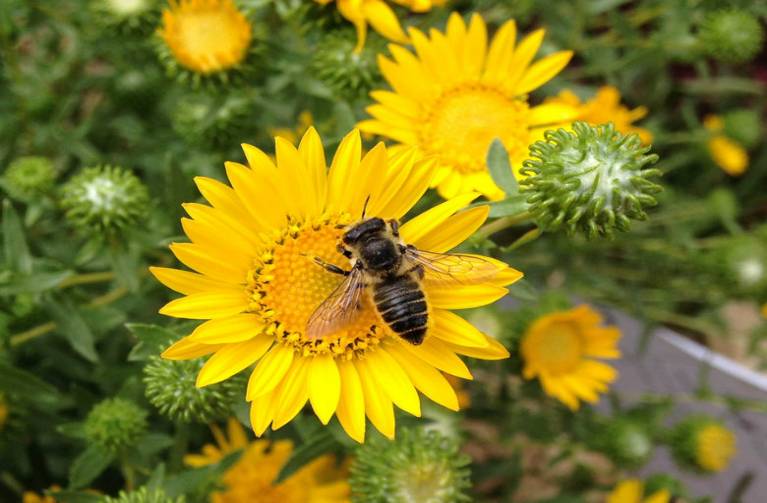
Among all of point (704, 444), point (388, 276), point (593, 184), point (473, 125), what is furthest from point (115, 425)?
point (704, 444)

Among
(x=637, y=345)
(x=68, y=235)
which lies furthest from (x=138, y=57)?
(x=637, y=345)

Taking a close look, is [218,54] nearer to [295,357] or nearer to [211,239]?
[211,239]

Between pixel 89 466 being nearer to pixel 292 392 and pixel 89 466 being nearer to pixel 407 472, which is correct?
pixel 292 392

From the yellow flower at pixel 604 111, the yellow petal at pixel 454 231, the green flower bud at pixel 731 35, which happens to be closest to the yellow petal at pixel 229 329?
the yellow petal at pixel 454 231

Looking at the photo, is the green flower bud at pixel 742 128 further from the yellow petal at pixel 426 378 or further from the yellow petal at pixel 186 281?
the yellow petal at pixel 186 281

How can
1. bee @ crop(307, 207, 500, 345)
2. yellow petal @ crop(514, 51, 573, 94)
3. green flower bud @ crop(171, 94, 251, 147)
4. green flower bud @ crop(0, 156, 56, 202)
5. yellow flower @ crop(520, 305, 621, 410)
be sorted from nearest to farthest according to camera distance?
bee @ crop(307, 207, 500, 345) < yellow petal @ crop(514, 51, 573, 94) < green flower bud @ crop(0, 156, 56, 202) < green flower bud @ crop(171, 94, 251, 147) < yellow flower @ crop(520, 305, 621, 410)

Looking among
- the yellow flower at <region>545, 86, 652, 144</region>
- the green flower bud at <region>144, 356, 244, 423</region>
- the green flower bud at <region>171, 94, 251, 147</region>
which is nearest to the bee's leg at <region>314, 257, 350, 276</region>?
the green flower bud at <region>144, 356, 244, 423</region>

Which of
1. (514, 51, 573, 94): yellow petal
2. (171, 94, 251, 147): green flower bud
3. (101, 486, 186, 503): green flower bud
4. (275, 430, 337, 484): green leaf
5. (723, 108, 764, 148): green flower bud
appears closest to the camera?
(101, 486, 186, 503): green flower bud

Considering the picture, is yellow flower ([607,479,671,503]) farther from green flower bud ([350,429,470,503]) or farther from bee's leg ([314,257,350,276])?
bee's leg ([314,257,350,276])
